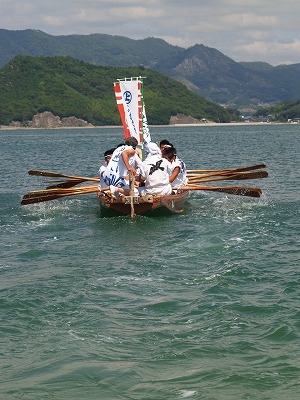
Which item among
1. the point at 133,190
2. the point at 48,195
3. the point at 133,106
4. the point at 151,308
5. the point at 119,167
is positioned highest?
the point at 133,106

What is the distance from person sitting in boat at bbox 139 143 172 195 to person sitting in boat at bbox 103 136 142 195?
362 mm

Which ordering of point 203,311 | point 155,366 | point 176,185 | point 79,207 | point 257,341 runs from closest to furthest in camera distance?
point 155,366 → point 257,341 → point 203,311 → point 176,185 → point 79,207

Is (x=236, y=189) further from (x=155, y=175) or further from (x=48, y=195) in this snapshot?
(x=48, y=195)

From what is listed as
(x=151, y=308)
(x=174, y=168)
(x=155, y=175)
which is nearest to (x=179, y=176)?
(x=174, y=168)

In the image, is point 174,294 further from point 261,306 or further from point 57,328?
point 57,328

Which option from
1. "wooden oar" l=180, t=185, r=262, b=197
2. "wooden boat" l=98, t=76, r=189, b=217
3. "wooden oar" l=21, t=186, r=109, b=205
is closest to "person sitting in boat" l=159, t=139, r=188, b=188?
"wooden oar" l=180, t=185, r=262, b=197

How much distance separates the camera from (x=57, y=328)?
11.0 meters

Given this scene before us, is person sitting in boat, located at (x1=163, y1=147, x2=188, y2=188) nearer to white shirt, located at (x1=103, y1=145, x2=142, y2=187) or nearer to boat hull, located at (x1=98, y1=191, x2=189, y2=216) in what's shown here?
boat hull, located at (x1=98, y1=191, x2=189, y2=216)

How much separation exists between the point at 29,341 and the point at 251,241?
7.70m

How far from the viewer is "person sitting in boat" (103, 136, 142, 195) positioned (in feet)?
65.0

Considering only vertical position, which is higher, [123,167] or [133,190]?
[123,167]

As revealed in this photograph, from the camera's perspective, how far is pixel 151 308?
38.8 ft

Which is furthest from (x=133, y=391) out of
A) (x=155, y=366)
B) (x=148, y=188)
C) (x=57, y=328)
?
(x=148, y=188)

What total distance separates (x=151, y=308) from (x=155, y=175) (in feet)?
29.5
